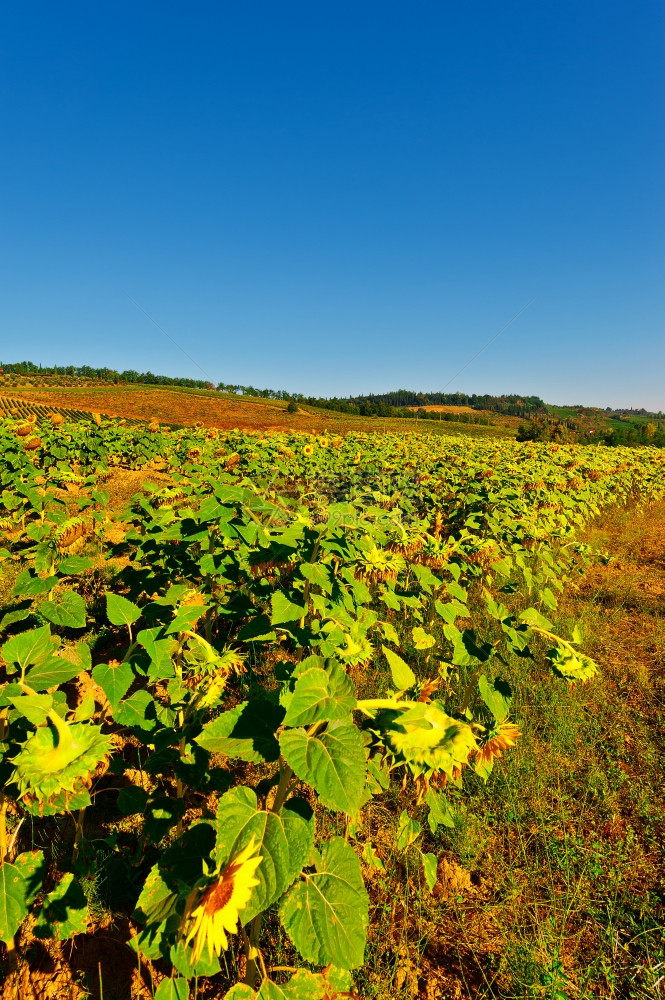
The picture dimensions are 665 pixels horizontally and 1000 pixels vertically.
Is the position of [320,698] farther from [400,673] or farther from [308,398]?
[308,398]

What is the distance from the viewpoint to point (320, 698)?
47.5 inches

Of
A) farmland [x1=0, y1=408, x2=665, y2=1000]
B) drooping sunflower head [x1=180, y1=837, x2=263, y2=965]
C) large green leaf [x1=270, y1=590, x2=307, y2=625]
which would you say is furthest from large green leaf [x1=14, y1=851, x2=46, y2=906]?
large green leaf [x1=270, y1=590, x2=307, y2=625]

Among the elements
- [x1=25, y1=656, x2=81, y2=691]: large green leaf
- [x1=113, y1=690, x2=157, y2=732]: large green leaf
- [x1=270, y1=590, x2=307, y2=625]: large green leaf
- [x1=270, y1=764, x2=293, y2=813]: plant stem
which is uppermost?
[x1=270, y1=590, x2=307, y2=625]: large green leaf

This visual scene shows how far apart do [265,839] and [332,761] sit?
29 centimetres

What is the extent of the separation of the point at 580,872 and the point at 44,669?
8.84 feet

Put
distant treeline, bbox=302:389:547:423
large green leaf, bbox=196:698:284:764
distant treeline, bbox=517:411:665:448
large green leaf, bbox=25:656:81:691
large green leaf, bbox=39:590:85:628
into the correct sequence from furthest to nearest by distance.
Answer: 1. distant treeline, bbox=302:389:547:423
2. distant treeline, bbox=517:411:665:448
3. large green leaf, bbox=39:590:85:628
4. large green leaf, bbox=25:656:81:691
5. large green leaf, bbox=196:698:284:764

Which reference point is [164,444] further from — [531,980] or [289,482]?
[531,980]

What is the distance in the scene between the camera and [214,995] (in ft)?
5.63

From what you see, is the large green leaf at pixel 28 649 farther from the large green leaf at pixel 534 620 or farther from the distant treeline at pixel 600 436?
the distant treeline at pixel 600 436

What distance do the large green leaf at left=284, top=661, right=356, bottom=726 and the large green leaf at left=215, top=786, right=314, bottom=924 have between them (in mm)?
269

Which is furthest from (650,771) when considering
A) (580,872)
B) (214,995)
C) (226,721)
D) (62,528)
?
(62,528)

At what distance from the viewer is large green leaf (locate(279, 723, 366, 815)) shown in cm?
105

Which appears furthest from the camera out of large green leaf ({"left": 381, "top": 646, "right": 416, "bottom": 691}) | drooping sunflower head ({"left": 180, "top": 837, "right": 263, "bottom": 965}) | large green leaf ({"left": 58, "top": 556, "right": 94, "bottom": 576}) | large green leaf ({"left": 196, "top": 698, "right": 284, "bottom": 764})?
large green leaf ({"left": 58, "top": 556, "right": 94, "bottom": 576})

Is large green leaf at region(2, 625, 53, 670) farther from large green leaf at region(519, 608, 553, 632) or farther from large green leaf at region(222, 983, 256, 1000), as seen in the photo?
large green leaf at region(519, 608, 553, 632)
